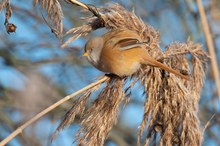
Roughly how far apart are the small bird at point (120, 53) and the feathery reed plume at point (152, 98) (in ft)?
0.11

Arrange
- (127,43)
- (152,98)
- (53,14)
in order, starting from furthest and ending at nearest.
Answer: (127,43), (152,98), (53,14)

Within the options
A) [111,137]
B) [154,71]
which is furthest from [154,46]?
[111,137]

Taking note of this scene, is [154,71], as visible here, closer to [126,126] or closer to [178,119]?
[178,119]

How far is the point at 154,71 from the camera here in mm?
2373

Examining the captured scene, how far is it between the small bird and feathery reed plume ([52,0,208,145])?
1.3 inches

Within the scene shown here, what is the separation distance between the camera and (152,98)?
2281mm

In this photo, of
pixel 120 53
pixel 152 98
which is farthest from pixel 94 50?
pixel 152 98

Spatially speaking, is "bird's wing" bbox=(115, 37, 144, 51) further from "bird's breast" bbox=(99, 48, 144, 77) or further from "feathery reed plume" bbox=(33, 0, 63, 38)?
"feathery reed plume" bbox=(33, 0, 63, 38)

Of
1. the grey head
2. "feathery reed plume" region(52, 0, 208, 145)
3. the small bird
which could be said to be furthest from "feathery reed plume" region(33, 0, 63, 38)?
the grey head

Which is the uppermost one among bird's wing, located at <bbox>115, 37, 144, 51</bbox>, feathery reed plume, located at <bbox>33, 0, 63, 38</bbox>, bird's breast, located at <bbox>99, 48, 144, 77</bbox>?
bird's wing, located at <bbox>115, 37, 144, 51</bbox>

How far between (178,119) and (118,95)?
0.97ft

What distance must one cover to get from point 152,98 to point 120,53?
0.41 m

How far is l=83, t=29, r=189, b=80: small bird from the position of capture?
236cm

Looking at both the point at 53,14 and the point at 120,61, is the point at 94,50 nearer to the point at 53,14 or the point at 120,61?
the point at 120,61
